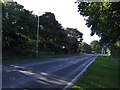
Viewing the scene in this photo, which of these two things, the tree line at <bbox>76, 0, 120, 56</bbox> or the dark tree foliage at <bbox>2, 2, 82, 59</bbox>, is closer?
the tree line at <bbox>76, 0, 120, 56</bbox>

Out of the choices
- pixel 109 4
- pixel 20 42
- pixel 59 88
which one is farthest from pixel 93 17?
pixel 20 42

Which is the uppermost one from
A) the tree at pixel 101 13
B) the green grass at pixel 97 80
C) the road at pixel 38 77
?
the tree at pixel 101 13

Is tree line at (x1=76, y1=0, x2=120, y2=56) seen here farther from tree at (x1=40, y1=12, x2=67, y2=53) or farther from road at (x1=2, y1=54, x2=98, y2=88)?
tree at (x1=40, y1=12, x2=67, y2=53)

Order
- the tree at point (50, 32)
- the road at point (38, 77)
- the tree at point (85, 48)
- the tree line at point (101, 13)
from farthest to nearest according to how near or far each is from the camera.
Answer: the tree at point (85, 48) → the tree at point (50, 32) → the tree line at point (101, 13) → the road at point (38, 77)

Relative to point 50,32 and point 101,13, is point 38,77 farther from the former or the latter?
point 50,32

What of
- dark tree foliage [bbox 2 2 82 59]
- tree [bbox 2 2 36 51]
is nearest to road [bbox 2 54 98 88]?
tree [bbox 2 2 36 51]

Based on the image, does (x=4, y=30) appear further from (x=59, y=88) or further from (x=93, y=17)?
(x=59, y=88)

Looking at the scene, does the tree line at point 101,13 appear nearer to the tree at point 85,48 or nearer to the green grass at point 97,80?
the green grass at point 97,80

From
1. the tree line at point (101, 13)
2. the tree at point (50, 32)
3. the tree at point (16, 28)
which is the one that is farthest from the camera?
the tree at point (50, 32)

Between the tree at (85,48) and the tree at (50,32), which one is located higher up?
Result: the tree at (50,32)

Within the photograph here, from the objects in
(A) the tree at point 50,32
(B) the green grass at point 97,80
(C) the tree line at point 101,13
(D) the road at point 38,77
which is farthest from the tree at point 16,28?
(B) the green grass at point 97,80

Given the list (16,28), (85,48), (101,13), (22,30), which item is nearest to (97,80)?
(101,13)

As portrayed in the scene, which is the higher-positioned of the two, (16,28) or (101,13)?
(16,28)

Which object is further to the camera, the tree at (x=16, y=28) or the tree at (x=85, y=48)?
the tree at (x=85, y=48)
